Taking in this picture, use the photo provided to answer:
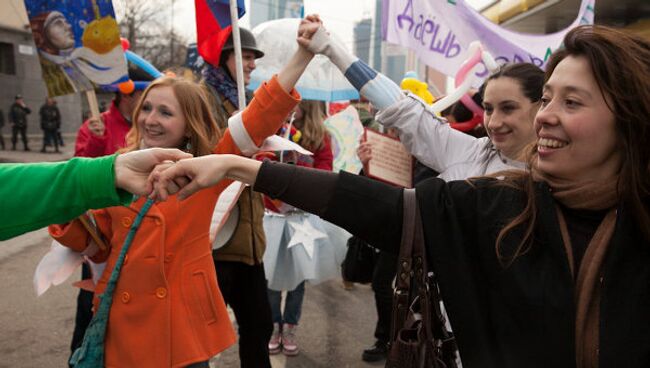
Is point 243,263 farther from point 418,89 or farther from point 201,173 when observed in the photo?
point 418,89

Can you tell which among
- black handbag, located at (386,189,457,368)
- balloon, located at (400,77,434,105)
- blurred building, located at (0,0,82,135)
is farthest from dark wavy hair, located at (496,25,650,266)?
blurred building, located at (0,0,82,135)

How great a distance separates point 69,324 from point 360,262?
2.39 meters

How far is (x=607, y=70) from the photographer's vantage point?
1.50m

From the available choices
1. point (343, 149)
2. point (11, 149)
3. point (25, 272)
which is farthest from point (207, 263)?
point (11, 149)

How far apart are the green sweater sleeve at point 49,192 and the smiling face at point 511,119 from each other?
1.71 m

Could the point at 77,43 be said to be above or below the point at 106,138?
Answer: above

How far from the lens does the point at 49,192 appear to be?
1.60m

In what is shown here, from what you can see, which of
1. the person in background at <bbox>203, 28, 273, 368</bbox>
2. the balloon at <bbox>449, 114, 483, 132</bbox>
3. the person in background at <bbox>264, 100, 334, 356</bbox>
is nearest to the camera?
the person in background at <bbox>203, 28, 273, 368</bbox>

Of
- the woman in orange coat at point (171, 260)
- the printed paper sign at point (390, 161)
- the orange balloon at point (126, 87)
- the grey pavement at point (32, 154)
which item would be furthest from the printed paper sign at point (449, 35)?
the grey pavement at point (32, 154)

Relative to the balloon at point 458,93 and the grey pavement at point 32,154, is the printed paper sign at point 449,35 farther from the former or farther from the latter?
the grey pavement at point 32,154

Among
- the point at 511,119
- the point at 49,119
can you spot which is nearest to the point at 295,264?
the point at 511,119

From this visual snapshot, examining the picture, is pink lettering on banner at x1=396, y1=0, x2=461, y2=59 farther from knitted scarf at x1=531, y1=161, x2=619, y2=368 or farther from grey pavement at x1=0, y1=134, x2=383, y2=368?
knitted scarf at x1=531, y1=161, x2=619, y2=368

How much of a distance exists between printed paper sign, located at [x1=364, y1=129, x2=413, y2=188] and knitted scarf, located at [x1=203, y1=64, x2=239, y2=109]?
0.99 metres

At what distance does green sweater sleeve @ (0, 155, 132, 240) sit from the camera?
5.19ft
